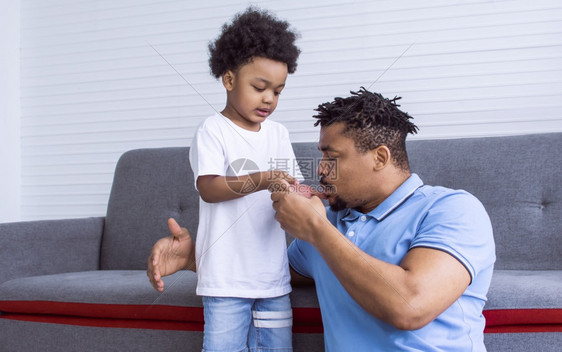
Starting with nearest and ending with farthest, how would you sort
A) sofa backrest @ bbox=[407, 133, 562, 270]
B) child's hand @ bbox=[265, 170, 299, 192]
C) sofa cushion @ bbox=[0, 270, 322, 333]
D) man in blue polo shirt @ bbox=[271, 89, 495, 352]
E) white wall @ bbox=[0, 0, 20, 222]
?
man in blue polo shirt @ bbox=[271, 89, 495, 352], child's hand @ bbox=[265, 170, 299, 192], sofa cushion @ bbox=[0, 270, 322, 333], sofa backrest @ bbox=[407, 133, 562, 270], white wall @ bbox=[0, 0, 20, 222]

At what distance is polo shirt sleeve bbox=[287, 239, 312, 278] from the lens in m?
1.46

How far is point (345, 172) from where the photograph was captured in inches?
50.0

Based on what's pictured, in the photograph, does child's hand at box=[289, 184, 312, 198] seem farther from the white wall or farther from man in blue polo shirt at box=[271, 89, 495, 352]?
A: the white wall

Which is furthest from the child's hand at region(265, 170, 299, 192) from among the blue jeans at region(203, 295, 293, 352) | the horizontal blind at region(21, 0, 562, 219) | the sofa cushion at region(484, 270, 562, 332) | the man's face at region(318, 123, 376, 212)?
the horizontal blind at region(21, 0, 562, 219)

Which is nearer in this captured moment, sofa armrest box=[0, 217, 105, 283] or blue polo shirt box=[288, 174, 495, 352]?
blue polo shirt box=[288, 174, 495, 352]

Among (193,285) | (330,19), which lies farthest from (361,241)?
(330,19)

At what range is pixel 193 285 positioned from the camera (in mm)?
1653

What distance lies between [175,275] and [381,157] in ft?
3.16

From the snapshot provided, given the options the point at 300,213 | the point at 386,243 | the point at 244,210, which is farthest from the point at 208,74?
the point at 386,243

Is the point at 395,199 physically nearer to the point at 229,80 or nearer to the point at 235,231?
the point at 235,231

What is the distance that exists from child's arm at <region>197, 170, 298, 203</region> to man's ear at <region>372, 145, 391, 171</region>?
21cm

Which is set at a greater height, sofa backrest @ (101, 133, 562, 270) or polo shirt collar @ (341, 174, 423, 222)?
polo shirt collar @ (341, 174, 423, 222)

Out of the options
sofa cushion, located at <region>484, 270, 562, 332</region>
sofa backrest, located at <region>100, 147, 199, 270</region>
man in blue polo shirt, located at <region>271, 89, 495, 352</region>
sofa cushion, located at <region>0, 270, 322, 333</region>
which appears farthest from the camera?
sofa backrest, located at <region>100, 147, 199, 270</region>

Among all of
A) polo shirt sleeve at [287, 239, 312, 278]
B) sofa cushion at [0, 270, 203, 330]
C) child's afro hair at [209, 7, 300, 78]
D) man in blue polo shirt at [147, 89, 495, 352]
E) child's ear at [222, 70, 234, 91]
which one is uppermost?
child's afro hair at [209, 7, 300, 78]
